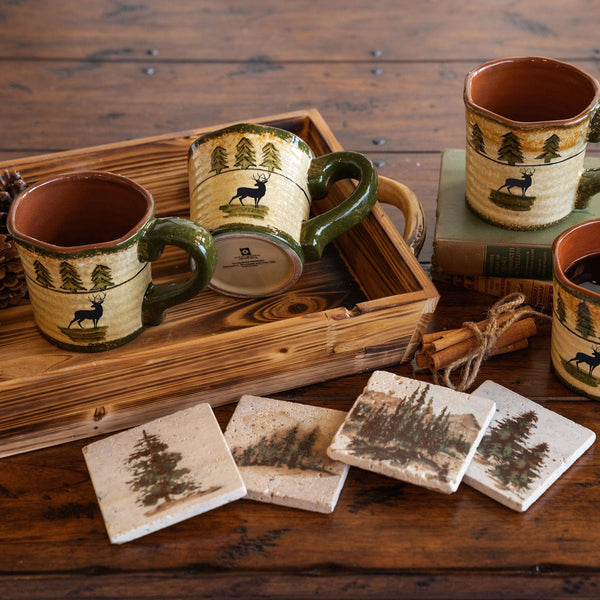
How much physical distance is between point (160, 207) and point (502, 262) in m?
0.35

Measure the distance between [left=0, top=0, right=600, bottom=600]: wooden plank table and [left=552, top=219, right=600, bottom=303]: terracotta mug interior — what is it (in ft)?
0.34

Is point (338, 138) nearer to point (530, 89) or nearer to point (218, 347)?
point (530, 89)

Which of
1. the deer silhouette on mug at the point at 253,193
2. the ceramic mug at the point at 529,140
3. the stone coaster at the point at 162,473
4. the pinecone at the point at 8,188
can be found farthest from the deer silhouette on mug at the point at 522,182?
the pinecone at the point at 8,188

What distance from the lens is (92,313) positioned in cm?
67

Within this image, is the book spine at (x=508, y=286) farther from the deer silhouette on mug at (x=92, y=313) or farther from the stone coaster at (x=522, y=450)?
the deer silhouette on mug at (x=92, y=313)

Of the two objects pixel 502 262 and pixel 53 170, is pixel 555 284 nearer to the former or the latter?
pixel 502 262

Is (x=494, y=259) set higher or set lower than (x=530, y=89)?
lower

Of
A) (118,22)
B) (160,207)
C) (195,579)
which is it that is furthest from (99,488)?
(118,22)

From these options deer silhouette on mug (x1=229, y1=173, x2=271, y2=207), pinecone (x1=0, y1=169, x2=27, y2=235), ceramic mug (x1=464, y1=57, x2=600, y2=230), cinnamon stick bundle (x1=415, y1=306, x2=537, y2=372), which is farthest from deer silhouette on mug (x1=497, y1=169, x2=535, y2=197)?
pinecone (x1=0, y1=169, x2=27, y2=235)

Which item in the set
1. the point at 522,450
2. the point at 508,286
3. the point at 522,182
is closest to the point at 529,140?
the point at 522,182

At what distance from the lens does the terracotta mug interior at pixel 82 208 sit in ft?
2.30

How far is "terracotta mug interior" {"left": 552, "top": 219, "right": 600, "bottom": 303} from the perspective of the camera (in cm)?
67

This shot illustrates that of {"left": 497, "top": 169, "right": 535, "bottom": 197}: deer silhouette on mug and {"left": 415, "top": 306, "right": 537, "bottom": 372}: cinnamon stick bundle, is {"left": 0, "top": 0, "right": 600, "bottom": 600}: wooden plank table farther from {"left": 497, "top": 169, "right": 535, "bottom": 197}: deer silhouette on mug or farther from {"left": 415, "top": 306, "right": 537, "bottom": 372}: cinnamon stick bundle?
{"left": 497, "top": 169, "right": 535, "bottom": 197}: deer silhouette on mug

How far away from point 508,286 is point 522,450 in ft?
0.64
